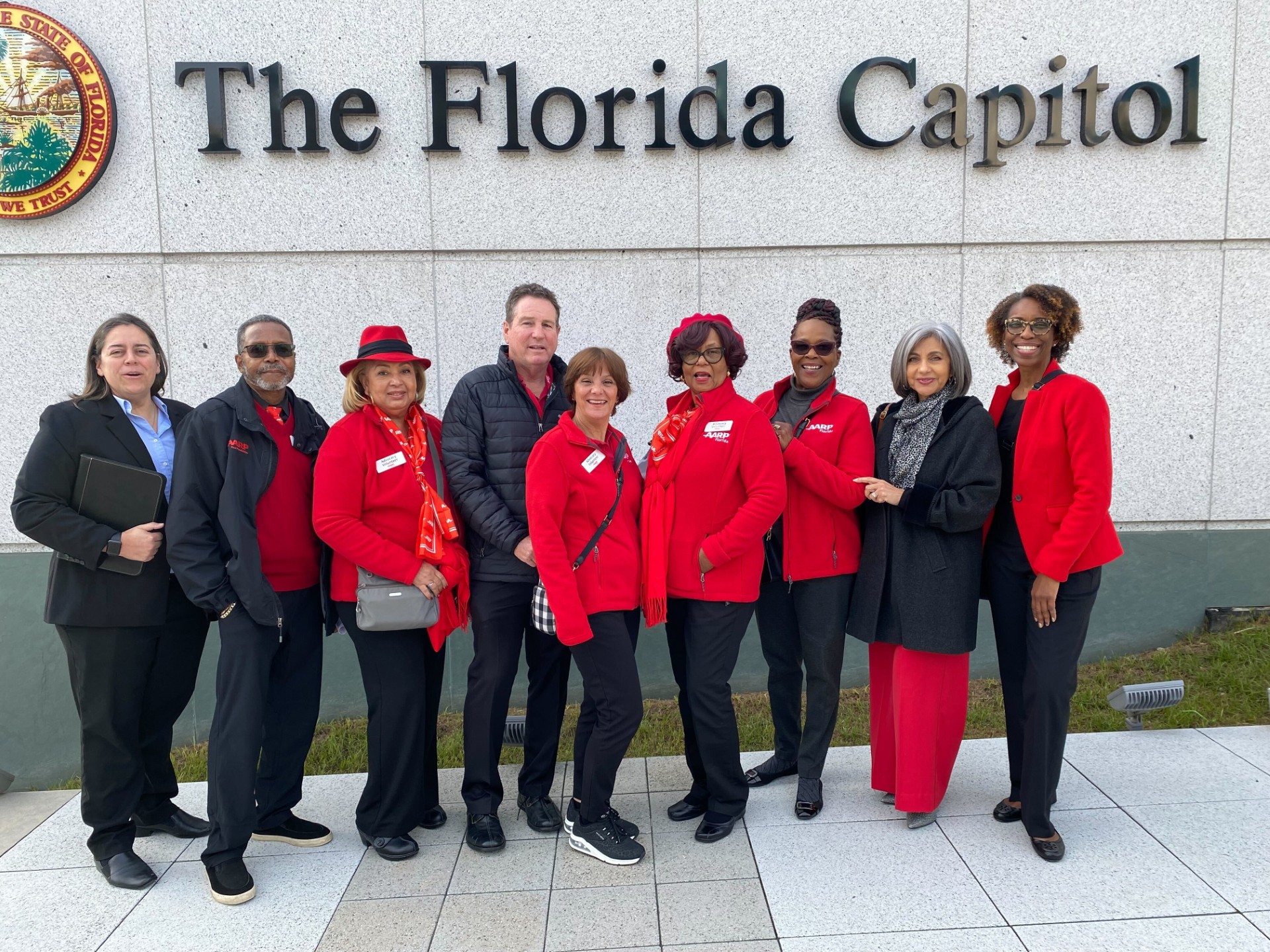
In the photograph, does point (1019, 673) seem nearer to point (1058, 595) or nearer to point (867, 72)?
point (1058, 595)

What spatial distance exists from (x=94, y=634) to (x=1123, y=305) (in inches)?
222

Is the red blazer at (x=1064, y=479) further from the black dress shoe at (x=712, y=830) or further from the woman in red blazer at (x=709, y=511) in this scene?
the black dress shoe at (x=712, y=830)

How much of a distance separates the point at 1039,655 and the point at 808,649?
2.91ft

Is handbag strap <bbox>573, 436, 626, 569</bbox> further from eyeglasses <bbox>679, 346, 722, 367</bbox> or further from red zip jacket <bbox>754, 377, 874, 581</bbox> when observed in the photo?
red zip jacket <bbox>754, 377, 874, 581</bbox>

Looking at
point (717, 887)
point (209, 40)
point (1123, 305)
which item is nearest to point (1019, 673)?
point (717, 887)

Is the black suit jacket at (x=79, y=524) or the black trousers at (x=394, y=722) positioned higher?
the black suit jacket at (x=79, y=524)

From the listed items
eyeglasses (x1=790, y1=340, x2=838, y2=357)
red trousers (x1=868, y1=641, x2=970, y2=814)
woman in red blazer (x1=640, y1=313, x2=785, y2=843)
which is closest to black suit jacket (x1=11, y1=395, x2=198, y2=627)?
woman in red blazer (x1=640, y1=313, x2=785, y2=843)

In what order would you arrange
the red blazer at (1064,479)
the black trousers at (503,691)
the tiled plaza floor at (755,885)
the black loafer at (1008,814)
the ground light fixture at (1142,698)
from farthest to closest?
1. the ground light fixture at (1142,698)
2. the black loafer at (1008,814)
3. the black trousers at (503,691)
4. the red blazer at (1064,479)
5. the tiled plaza floor at (755,885)

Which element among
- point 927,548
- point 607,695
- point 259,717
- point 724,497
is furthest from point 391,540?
point 927,548

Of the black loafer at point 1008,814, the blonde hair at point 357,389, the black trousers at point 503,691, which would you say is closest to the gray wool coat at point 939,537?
the black loafer at point 1008,814

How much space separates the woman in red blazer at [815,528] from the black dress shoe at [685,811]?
1.35ft

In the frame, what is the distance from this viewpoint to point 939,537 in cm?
328

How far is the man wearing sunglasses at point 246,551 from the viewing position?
3.03m

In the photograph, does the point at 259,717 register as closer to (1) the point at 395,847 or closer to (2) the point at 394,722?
(2) the point at 394,722
